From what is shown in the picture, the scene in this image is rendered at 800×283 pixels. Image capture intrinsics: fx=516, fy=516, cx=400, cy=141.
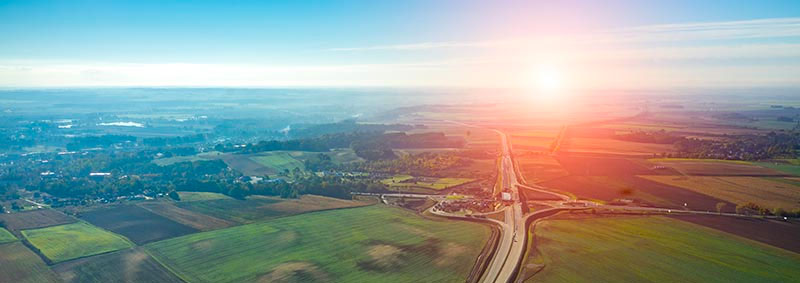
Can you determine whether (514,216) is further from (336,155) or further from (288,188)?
(336,155)

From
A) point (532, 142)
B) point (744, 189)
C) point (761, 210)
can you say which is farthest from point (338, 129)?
point (761, 210)

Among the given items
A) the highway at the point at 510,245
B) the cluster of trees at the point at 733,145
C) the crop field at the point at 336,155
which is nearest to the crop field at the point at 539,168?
the highway at the point at 510,245

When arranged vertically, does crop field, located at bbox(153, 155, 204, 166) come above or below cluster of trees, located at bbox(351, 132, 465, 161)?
below

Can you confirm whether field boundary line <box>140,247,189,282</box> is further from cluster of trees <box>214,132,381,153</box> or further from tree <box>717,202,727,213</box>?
cluster of trees <box>214,132,381,153</box>

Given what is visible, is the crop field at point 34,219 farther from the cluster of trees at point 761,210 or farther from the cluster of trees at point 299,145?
the cluster of trees at point 761,210

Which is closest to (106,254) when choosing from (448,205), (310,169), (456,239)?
(456,239)

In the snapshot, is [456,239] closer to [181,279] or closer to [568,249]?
[568,249]

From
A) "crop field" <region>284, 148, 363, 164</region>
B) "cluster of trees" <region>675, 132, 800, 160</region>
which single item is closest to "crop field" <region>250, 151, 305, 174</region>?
"crop field" <region>284, 148, 363, 164</region>
